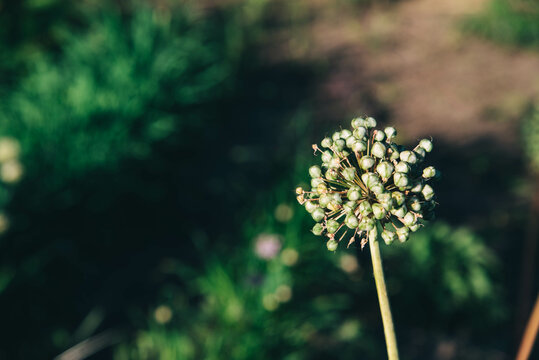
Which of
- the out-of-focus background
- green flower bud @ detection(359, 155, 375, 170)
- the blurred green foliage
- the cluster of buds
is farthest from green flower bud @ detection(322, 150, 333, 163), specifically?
the blurred green foliage

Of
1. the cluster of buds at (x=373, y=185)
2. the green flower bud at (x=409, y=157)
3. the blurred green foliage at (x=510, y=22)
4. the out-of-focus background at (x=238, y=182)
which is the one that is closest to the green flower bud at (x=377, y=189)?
the cluster of buds at (x=373, y=185)

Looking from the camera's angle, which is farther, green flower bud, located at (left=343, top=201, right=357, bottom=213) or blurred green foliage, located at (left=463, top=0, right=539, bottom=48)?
blurred green foliage, located at (left=463, top=0, right=539, bottom=48)

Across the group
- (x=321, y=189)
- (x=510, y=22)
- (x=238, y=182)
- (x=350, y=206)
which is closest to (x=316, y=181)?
(x=321, y=189)

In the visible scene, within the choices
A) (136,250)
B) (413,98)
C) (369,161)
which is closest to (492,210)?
(413,98)

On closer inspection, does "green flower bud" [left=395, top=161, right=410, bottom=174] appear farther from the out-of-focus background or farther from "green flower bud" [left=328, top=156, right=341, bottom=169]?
the out-of-focus background

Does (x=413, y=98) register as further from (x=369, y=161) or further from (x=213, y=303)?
(x=369, y=161)
